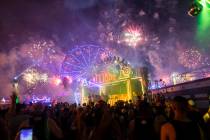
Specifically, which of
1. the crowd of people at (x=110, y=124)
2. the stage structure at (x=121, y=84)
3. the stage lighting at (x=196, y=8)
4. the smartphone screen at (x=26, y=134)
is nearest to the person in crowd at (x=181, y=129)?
the crowd of people at (x=110, y=124)

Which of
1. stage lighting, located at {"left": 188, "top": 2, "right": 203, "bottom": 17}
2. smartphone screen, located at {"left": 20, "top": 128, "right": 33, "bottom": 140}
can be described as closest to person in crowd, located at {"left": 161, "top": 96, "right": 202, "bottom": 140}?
smartphone screen, located at {"left": 20, "top": 128, "right": 33, "bottom": 140}

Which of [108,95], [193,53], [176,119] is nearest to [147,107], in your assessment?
[176,119]

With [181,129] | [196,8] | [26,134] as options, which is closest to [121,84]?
[196,8]

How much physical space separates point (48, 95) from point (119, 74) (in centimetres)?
3297

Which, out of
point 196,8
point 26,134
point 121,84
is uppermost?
point 196,8

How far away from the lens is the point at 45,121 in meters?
6.80

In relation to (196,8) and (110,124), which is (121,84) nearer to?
(196,8)

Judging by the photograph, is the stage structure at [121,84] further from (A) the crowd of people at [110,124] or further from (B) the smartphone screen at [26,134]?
(B) the smartphone screen at [26,134]

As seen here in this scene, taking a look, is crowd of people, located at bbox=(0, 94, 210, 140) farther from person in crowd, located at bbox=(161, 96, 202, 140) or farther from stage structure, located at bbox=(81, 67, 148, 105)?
stage structure, located at bbox=(81, 67, 148, 105)

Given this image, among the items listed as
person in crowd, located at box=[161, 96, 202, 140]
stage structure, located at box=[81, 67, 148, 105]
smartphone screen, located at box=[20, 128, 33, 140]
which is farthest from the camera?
stage structure, located at box=[81, 67, 148, 105]

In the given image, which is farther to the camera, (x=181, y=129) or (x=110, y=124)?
(x=110, y=124)

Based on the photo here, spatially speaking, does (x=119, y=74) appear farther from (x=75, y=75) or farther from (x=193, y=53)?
(x=193, y=53)

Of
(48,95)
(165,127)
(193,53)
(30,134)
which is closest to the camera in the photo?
(165,127)

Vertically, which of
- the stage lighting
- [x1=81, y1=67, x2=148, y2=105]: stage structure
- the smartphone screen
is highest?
the stage lighting
